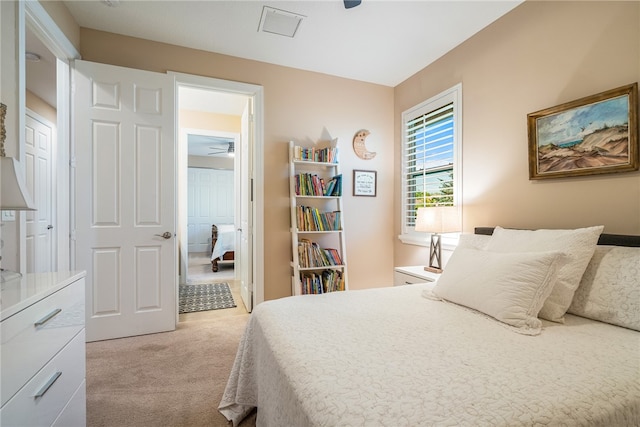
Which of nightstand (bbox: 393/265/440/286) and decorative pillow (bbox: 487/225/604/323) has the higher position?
→ decorative pillow (bbox: 487/225/604/323)

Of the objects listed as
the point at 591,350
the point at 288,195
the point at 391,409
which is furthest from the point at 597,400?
the point at 288,195

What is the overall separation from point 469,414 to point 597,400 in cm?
40

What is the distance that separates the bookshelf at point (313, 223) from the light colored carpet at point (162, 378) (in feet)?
2.85

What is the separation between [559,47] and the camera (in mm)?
1938

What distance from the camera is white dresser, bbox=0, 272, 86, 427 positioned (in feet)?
2.94

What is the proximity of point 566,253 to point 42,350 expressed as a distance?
2.27 m

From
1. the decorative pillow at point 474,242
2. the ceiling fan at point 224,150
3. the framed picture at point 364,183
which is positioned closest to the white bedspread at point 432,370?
the decorative pillow at point 474,242

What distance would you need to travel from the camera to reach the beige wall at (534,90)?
1.67 m

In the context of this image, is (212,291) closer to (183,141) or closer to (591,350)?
(183,141)

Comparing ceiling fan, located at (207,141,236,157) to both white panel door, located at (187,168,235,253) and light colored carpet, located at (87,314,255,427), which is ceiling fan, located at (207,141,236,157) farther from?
light colored carpet, located at (87,314,255,427)

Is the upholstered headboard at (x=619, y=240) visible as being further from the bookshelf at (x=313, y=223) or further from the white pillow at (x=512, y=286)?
the bookshelf at (x=313, y=223)

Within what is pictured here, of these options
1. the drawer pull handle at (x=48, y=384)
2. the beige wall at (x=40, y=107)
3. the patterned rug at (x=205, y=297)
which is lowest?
the patterned rug at (x=205, y=297)

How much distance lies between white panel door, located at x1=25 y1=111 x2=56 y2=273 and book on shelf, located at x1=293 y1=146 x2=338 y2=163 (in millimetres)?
2720

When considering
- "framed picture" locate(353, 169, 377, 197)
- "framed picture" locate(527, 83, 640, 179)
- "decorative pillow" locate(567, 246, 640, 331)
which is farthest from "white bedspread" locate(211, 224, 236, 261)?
"decorative pillow" locate(567, 246, 640, 331)
